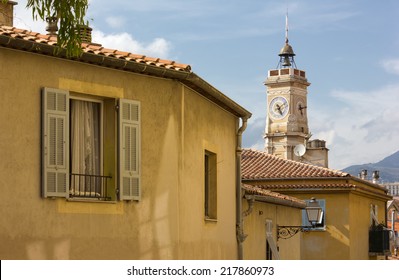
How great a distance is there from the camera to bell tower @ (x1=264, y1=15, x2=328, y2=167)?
134 m

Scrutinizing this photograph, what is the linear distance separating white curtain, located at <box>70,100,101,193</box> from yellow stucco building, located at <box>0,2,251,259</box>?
1cm

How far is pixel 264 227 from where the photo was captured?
923 inches

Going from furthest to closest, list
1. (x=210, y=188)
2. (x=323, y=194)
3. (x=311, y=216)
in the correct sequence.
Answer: (x=323, y=194) → (x=311, y=216) → (x=210, y=188)

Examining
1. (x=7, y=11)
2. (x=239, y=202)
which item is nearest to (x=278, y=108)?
(x=239, y=202)

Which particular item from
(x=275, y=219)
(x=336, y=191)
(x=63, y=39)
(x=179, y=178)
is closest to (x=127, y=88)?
(x=179, y=178)

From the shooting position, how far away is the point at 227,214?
64.2 feet

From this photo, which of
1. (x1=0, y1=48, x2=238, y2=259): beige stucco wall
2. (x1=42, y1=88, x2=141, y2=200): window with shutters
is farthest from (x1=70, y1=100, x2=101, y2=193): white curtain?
(x1=0, y1=48, x2=238, y2=259): beige stucco wall

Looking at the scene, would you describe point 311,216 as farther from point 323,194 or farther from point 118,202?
point 323,194

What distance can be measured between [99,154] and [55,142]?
3.85ft

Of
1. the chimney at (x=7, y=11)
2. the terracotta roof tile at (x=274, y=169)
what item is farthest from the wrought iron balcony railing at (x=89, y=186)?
the terracotta roof tile at (x=274, y=169)

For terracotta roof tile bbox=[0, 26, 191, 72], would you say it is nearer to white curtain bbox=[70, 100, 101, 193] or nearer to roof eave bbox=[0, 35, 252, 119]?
roof eave bbox=[0, 35, 252, 119]

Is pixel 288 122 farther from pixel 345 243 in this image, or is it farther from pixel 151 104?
pixel 151 104

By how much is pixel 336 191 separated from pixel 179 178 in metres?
19.2

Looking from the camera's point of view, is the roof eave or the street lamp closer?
the roof eave
